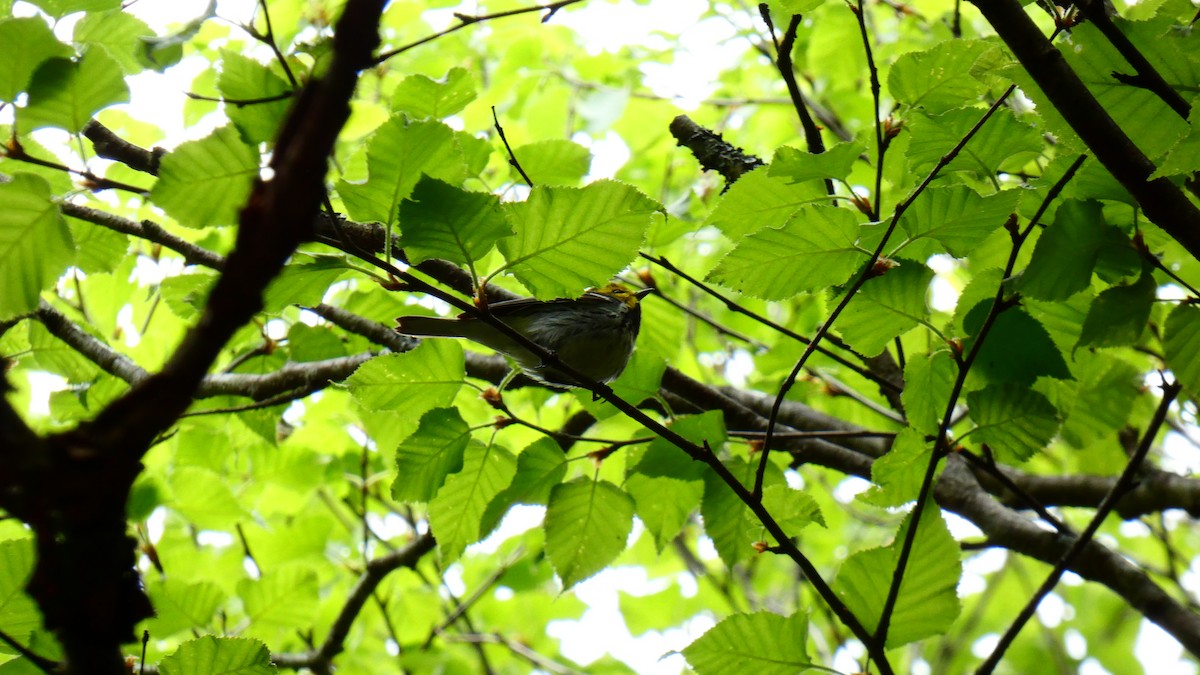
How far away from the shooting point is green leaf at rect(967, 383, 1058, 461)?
1917 millimetres

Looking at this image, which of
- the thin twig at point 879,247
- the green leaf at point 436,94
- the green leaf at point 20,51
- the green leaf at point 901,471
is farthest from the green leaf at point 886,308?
the green leaf at point 20,51

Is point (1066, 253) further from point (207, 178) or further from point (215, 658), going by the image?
point (215, 658)

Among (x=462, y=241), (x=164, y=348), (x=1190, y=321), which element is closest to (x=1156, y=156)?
(x=1190, y=321)

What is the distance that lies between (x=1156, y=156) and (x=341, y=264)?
153cm

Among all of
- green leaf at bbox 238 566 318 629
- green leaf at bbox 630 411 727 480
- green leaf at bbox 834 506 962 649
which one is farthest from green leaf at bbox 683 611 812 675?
green leaf at bbox 238 566 318 629

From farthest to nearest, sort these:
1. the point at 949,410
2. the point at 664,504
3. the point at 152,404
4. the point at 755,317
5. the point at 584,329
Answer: the point at 584,329 → the point at 755,317 → the point at 664,504 → the point at 949,410 → the point at 152,404

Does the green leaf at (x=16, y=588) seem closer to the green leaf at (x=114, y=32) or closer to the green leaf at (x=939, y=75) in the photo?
the green leaf at (x=114, y=32)

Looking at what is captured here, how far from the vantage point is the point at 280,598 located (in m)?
3.58

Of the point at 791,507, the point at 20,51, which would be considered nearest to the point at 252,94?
the point at 20,51

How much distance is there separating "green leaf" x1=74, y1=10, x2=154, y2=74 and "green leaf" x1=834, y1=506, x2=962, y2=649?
1971 mm

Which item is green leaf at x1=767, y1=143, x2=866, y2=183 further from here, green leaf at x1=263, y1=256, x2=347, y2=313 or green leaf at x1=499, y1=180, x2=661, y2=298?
green leaf at x1=263, y1=256, x2=347, y2=313

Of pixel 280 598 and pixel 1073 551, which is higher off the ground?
pixel 280 598

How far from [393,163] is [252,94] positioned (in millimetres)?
269

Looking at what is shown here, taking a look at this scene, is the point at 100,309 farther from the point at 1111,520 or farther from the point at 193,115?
the point at 1111,520
